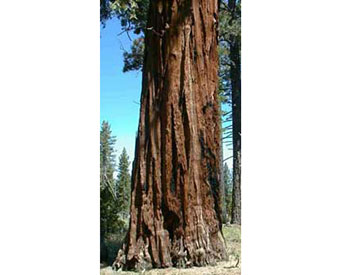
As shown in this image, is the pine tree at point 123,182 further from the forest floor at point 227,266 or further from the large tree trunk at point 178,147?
the forest floor at point 227,266

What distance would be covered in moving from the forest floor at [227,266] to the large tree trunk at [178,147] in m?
0.03

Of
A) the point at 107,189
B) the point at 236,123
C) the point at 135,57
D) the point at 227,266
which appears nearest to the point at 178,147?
the point at 236,123

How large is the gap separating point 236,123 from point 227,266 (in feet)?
2.45

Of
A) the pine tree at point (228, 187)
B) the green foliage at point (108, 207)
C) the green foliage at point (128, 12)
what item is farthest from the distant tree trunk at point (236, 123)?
the green foliage at point (108, 207)

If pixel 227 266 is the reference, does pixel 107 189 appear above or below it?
above

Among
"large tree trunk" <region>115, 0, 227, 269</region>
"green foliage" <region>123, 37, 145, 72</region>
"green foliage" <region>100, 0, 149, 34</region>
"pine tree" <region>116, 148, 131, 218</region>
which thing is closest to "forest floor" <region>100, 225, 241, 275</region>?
"large tree trunk" <region>115, 0, 227, 269</region>

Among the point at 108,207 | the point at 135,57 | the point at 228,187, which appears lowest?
the point at 108,207

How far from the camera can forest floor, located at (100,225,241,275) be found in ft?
9.21

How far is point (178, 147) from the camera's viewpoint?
2.88m

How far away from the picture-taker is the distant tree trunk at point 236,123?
2848 mm

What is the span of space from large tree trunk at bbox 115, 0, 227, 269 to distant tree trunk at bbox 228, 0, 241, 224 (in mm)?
87

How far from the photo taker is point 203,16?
2949mm

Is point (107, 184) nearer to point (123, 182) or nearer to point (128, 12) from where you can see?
point (123, 182)

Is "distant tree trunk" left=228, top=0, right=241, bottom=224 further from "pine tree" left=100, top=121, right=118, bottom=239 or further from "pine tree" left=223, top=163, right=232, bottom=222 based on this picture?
"pine tree" left=100, top=121, right=118, bottom=239
